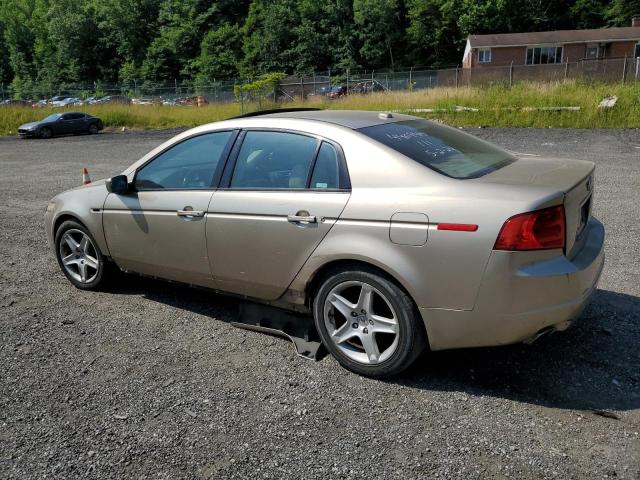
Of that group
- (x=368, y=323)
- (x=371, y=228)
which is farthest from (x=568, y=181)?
(x=368, y=323)

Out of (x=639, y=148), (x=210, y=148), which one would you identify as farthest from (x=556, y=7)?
(x=210, y=148)

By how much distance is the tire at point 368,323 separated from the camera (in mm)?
3330

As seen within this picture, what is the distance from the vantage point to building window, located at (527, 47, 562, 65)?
53594 millimetres

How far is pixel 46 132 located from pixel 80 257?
29.2 m

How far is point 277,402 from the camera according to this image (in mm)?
3352

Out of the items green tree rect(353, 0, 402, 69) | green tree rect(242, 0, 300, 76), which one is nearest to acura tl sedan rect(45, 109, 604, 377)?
green tree rect(353, 0, 402, 69)

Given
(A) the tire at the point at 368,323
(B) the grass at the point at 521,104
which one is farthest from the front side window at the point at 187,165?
(B) the grass at the point at 521,104

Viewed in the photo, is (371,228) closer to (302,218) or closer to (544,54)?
(302,218)

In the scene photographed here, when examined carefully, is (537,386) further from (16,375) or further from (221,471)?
(16,375)

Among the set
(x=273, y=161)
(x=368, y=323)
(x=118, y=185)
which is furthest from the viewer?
(x=118, y=185)

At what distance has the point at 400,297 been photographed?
330 centimetres

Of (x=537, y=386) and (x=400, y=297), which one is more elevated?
(x=400, y=297)

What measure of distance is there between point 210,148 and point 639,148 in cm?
1320

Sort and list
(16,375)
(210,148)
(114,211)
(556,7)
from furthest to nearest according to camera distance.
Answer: (556,7) → (114,211) → (210,148) → (16,375)
